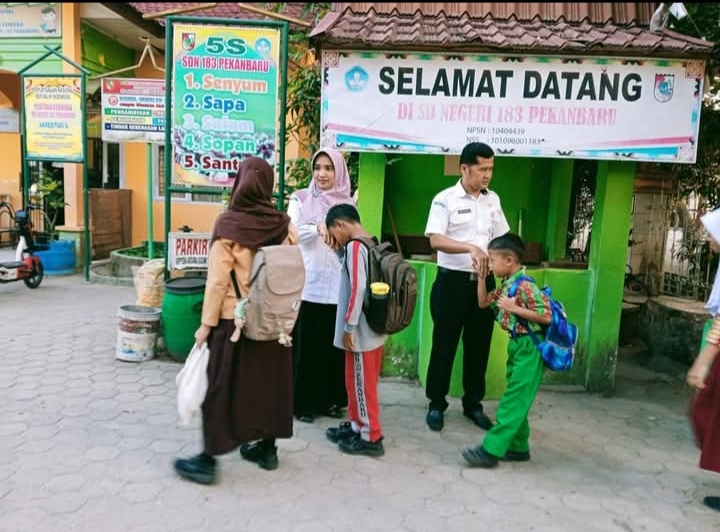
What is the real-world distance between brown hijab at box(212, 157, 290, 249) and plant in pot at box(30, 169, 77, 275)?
6.44 meters

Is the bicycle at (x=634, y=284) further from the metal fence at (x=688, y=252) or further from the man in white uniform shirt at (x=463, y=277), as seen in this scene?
the man in white uniform shirt at (x=463, y=277)

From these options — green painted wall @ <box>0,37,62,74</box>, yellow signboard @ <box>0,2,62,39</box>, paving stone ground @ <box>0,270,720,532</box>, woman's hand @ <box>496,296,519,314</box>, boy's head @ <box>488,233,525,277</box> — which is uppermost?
yellow signboard @ <box>0,2,62,39</box>

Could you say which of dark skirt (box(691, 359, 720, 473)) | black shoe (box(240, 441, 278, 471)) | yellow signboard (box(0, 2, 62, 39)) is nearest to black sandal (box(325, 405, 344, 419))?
black shoe (box(240, 441, 278, 471))

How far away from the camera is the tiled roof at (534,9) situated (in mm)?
5020

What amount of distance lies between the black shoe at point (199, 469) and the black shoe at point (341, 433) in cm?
80

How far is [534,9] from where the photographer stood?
5.10 m

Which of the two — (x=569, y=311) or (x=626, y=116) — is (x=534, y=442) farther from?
(x=626, y=116)

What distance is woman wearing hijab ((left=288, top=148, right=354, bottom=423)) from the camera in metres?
3.92

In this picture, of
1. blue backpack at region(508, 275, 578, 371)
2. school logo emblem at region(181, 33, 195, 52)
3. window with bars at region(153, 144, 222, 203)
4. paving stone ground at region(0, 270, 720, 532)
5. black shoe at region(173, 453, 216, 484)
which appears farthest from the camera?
window with bars at region(153, 144, 222, 203)

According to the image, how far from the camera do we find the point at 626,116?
4.40m

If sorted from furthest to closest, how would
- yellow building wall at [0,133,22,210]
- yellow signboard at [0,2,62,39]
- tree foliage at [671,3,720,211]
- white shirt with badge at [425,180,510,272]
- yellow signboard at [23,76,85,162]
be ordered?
1. yellow building wall at [0,133,22,210]
2. yellow signboard at [0,2,62,39]
3. yellow signboard at [23,76,85,162]
4. tree foliage at [671,3,720,211]
5. white shirt with badge at [425,180,510,272]

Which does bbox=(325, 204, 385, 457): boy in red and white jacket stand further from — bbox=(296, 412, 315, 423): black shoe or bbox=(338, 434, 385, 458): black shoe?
bbox=(296, 412, 315, 423): black shoe

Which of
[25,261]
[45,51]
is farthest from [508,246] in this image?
[45,51]

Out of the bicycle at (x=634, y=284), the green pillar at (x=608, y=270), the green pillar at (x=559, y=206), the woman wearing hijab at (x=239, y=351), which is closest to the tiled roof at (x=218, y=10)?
the green pillar at (x=559, y=206)
